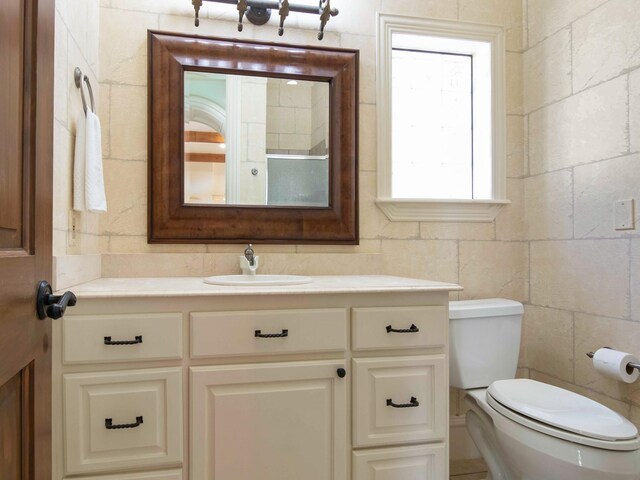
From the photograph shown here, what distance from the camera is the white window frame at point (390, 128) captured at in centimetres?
202

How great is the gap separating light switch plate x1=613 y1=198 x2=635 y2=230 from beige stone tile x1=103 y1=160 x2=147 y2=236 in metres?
1.88

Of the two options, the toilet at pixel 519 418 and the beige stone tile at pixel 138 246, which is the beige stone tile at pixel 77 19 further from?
the toilet at pixel 519 418

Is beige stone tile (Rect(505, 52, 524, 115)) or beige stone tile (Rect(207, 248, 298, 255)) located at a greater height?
beige stone tile (Rect(505, 52, 524, 115))

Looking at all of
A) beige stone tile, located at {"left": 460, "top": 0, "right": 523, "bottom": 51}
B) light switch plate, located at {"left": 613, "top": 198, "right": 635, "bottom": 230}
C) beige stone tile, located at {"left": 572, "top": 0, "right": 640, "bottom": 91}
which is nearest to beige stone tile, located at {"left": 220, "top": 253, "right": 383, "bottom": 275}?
light switch plate, located at {"left": 613, "top": 198, "right": 635, "bottom": 230}

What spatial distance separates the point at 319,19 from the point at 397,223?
3.27ft

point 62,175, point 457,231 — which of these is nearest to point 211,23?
point 62,175

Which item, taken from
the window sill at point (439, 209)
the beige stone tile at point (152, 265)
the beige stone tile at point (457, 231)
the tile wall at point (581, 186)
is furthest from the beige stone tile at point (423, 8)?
the beige stone tile at point (152, 265)

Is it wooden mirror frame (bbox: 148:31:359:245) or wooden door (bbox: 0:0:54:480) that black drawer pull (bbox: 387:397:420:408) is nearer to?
wooden mirror frame (bbox: 148:31:359:245)

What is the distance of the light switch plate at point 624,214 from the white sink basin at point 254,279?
1.20 metres

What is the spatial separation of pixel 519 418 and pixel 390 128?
52.0 inches

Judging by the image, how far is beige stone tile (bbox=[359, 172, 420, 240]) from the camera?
2.00 meters

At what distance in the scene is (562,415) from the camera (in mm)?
1366

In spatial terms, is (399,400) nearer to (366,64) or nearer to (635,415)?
(635,415)

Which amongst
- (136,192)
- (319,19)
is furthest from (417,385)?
(319,19)
